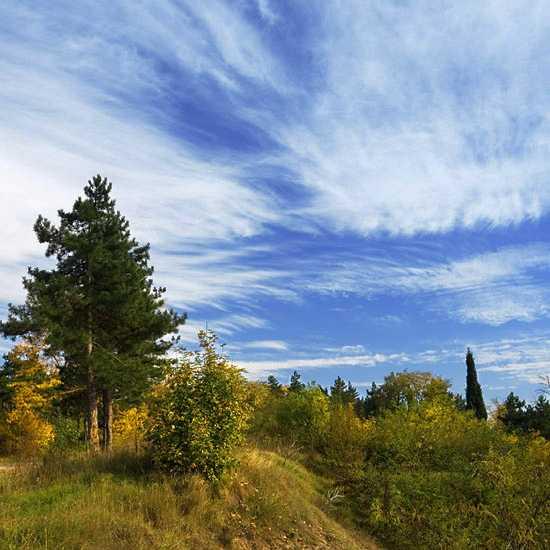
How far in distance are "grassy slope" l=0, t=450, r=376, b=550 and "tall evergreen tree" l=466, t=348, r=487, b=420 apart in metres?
45.8

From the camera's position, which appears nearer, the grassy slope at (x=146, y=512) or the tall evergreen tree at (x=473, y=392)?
the grassy slope at (x=146, y=512)

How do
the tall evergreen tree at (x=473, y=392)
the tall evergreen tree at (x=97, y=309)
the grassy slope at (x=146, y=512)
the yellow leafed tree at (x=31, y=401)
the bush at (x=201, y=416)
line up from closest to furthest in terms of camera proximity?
the grassy slope at (x=146, y=512)
the bush at (x=201, y=416)
the tall evergreen tree at (x=97, y=309)
the yellow leafed tree at (x=31, y=401)
the tall evergreen tree at (x=473, y=392)

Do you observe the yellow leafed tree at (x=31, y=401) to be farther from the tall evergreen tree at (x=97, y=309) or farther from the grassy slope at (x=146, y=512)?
the grassy slope at (x=146, y=512)

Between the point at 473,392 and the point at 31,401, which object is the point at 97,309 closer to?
the point at 31,401

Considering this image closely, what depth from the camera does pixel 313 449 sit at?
26500mm

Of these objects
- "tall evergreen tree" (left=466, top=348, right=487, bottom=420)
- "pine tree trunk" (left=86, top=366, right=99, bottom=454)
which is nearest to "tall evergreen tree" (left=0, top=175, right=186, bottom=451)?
"pine tree trunk" (left=86, top=366, right=99, bottom=454)

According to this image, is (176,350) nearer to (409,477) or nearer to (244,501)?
(244,501)

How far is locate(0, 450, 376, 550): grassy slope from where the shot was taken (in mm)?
7402

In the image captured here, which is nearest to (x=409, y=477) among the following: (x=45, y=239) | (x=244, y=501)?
(x=244, y=501)

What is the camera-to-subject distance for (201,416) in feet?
34.5

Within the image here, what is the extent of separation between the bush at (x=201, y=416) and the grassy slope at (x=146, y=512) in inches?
17.9

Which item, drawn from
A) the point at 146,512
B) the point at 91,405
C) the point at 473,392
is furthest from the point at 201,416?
the point at 473,392

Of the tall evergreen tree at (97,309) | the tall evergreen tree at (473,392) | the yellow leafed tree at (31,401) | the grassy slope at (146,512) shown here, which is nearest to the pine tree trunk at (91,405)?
the tall evergreen tree at (97,309)

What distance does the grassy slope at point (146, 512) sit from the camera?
24.3 ft
